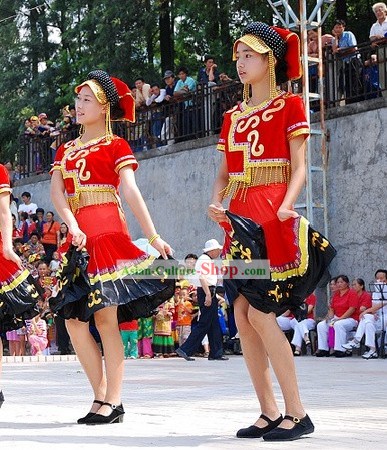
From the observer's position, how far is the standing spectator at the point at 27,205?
25.0m

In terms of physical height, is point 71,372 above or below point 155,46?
below

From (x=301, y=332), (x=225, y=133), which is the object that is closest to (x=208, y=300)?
(x=301, y=332)

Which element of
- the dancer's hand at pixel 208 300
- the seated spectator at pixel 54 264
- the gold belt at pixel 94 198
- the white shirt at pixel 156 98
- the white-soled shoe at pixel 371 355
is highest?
the white shirt at pixel 156 98

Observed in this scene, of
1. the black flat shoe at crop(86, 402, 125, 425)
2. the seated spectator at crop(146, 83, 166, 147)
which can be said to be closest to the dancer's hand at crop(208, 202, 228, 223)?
the black flat shoe at crop(86, 402, 125, 425)

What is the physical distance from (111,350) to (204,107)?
14582 millimetres

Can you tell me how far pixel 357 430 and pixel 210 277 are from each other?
9.56 m

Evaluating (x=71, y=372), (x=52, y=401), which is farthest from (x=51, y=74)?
(x=52, y=401)

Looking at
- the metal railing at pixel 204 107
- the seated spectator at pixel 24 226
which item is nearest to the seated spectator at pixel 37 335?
the metal railing at pixel 204 107

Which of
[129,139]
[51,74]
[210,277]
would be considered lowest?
[210,277]

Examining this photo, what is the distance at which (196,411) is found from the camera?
7.32 metres

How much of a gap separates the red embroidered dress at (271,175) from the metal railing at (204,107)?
1134 centimetres

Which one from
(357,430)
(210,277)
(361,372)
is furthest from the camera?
(210,277)

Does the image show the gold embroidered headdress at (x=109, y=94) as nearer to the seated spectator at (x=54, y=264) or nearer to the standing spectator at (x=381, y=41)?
the standing spectator at (x=381, y=41)

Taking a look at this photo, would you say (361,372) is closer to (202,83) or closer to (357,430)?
(357,430)
